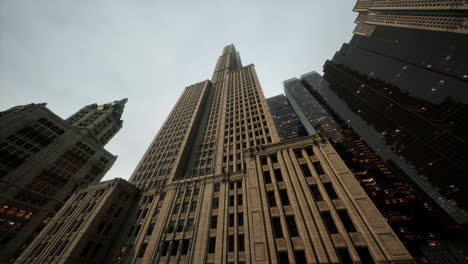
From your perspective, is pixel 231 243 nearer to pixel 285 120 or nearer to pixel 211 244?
pixel 211 244

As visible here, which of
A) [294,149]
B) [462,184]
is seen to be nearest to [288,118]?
[462,184]

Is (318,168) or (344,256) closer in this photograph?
(344,256)

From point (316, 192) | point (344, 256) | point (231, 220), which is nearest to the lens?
point (344, 256)

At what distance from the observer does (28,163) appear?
127ft

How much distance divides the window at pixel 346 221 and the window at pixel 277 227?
23.5 ft

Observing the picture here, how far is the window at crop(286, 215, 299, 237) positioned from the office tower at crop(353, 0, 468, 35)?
96.5 meters

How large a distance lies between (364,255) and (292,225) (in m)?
6.90

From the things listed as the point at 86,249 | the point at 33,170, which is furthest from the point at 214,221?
the point at 33,170

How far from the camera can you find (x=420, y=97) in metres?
64.9

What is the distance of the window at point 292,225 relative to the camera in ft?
60.2

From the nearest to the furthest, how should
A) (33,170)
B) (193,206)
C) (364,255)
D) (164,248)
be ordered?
(364,255), (164,248), (193,206), (33,170)

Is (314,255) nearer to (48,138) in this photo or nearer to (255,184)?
(255,184)

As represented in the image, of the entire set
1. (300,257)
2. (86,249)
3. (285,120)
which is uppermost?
(285,120)

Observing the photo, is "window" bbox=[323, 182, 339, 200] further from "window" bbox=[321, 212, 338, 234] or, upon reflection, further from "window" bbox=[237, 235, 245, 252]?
"window" bbox=[237, 235, 245, 252]
